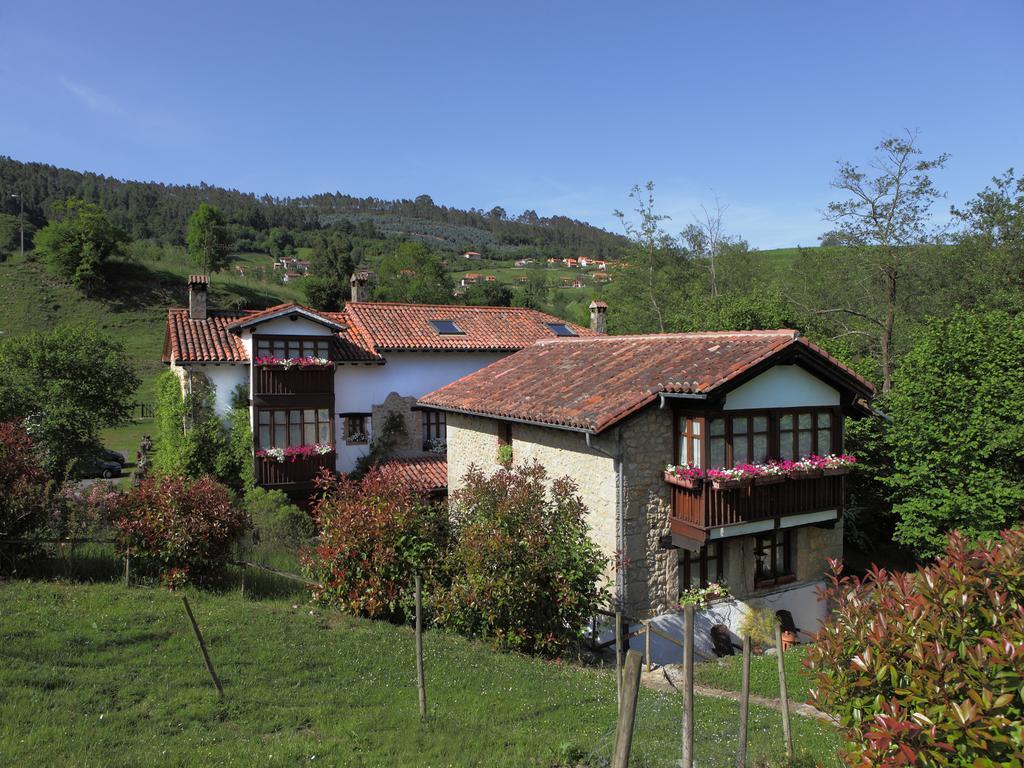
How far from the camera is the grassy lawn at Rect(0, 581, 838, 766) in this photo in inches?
272

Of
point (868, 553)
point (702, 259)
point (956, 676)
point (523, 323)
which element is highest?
point (702, 259)

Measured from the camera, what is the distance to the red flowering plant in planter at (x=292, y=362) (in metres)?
20.5

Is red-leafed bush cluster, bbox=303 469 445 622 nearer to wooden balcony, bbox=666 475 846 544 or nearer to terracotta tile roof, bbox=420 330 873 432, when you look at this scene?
terracotta tile roof, bbox=420 330 873 432

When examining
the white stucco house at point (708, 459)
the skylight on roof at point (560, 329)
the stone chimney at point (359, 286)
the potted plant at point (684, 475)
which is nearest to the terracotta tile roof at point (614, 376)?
the white stucco house at point (708, 459)

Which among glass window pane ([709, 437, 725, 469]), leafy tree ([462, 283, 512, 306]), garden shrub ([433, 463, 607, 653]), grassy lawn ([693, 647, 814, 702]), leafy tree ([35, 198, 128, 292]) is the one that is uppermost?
leafy tree ([35, 198, 128, 292])

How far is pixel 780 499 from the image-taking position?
14.2m

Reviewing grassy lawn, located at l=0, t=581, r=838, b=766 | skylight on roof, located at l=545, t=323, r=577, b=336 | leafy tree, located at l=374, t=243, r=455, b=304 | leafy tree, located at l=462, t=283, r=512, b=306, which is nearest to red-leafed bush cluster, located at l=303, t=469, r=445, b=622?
grassy lawn, located at l=0, t=581, r=838, b=766

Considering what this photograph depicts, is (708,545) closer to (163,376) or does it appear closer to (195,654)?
(195,654)

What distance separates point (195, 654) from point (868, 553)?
64.1ft

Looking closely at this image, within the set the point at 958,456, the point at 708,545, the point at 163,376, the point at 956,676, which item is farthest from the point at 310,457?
the point at 956,676

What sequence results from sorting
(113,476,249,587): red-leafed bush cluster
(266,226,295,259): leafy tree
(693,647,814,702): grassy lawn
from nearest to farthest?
1. (693,647,814,702): grassy lawn
2. (113,476,249,587): red-leafed bush cluster
3. (266,226,295,259): leafy tree

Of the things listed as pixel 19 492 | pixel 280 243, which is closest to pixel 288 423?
pixel 19 492

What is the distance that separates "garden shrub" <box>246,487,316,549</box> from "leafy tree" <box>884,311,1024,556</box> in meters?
15.0

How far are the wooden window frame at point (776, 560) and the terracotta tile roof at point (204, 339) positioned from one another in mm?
15554
